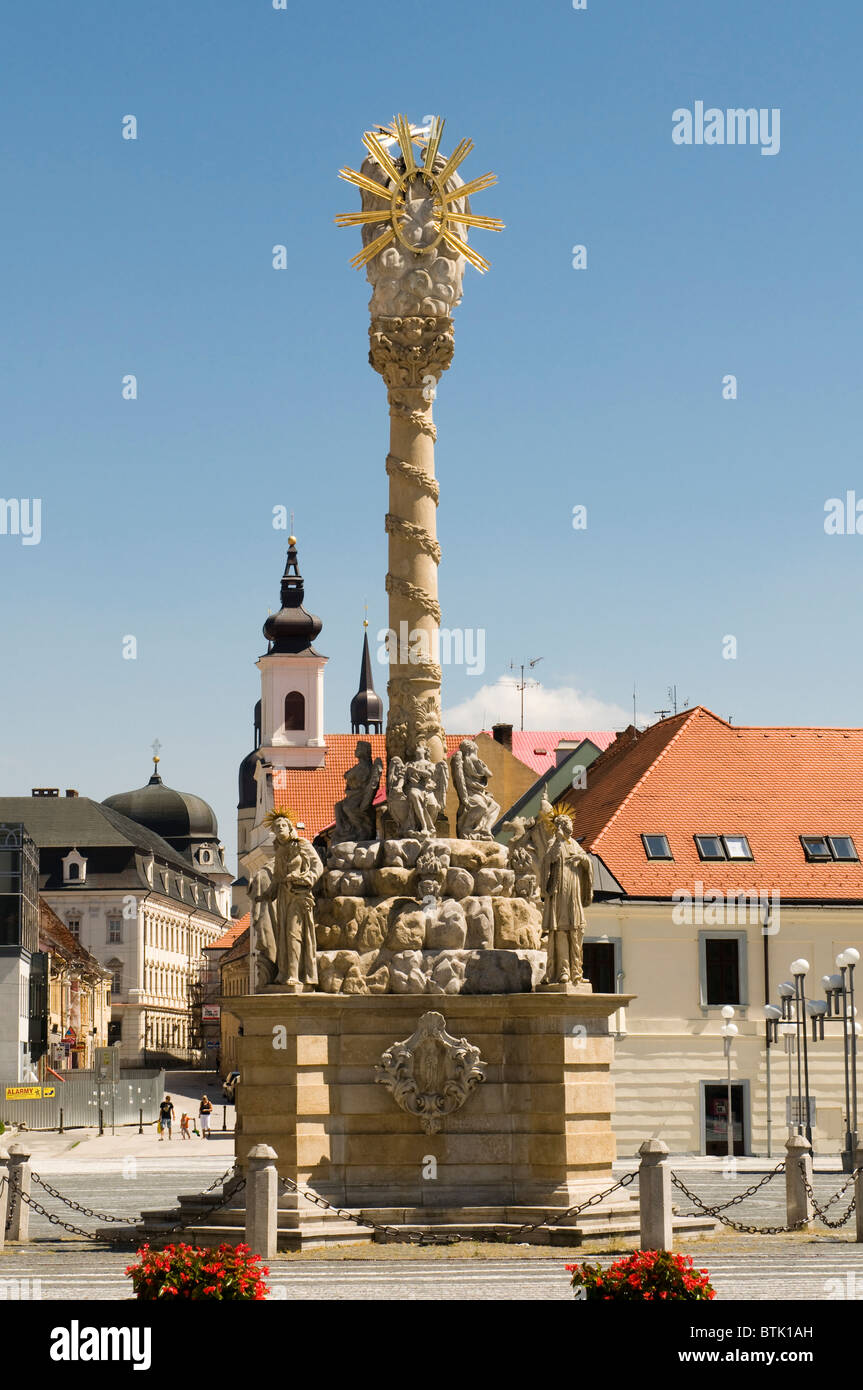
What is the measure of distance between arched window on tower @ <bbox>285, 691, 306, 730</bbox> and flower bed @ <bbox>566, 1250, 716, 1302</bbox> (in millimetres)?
116988

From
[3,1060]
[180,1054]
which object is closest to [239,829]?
[180,1054]

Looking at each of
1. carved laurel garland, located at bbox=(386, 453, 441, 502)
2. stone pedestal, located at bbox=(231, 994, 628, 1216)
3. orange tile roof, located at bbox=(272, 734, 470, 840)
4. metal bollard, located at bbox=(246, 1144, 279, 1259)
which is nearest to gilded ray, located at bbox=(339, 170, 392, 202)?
carved laurel garland, located at bbox=(386, 453, 441, 502)

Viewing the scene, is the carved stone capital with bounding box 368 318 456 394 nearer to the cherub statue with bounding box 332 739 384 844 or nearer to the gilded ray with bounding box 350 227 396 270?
the gilded ray with bounding box 350 227 396 270

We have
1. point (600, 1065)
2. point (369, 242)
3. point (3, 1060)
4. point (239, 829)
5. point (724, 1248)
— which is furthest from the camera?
point (239, 829)

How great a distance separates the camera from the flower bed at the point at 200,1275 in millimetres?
14773

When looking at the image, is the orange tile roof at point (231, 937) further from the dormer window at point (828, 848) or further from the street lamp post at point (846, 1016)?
the street lamp post at point (846, 1016)

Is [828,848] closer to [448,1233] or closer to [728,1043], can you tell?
[728,1043]

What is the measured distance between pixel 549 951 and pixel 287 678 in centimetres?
10676

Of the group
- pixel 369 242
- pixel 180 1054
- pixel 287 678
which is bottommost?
pixel 180 1054

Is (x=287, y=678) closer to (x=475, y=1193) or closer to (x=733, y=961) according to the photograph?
(x=733, y=961)

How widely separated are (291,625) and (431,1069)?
363ft

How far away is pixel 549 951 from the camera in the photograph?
82.1ft

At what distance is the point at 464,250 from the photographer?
28.1m

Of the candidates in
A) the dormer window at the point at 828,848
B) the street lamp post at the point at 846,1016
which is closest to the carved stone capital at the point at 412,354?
the street lamp post at the point at 846,1016
